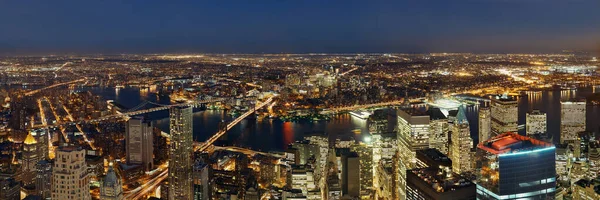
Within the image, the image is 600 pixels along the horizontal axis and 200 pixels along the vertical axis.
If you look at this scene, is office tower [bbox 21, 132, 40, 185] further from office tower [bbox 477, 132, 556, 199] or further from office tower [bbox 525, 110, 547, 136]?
office tower [bbox 525, 110, 547, 136]

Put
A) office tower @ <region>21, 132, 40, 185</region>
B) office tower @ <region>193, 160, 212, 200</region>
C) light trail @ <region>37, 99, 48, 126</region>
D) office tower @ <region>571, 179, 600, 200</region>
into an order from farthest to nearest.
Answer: light trail @ <region>37, 99, 48, 126</region> → office tower @ <region>21, 132, 40, 185</region> → office tower @ <region>193, 160, 212, 200</region> → office tower @ <region>571, 179, 600, 200</region>

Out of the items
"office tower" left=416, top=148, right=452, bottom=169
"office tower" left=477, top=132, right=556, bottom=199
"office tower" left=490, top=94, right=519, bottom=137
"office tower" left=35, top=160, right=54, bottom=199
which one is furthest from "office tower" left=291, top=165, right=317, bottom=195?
"office tower" left=490, top=94, right=519, bottom=137

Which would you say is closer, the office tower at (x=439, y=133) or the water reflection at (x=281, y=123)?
the office tower at (x=439, y=133)

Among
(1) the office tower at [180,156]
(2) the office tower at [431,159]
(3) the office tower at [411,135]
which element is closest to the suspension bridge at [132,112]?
(1) the office tower at [180,156]

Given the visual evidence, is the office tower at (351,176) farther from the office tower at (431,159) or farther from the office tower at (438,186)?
the office tower at (438,186)

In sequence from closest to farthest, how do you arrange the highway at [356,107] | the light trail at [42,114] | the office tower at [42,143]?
the office tower at [42,143] < the light trail at [42,114] < the highway at [356,107]

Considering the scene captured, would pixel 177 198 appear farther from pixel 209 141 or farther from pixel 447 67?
pixel 447 67

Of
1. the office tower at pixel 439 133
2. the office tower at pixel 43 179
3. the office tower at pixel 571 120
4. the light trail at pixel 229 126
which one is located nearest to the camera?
the office tower at pixel 43 179
